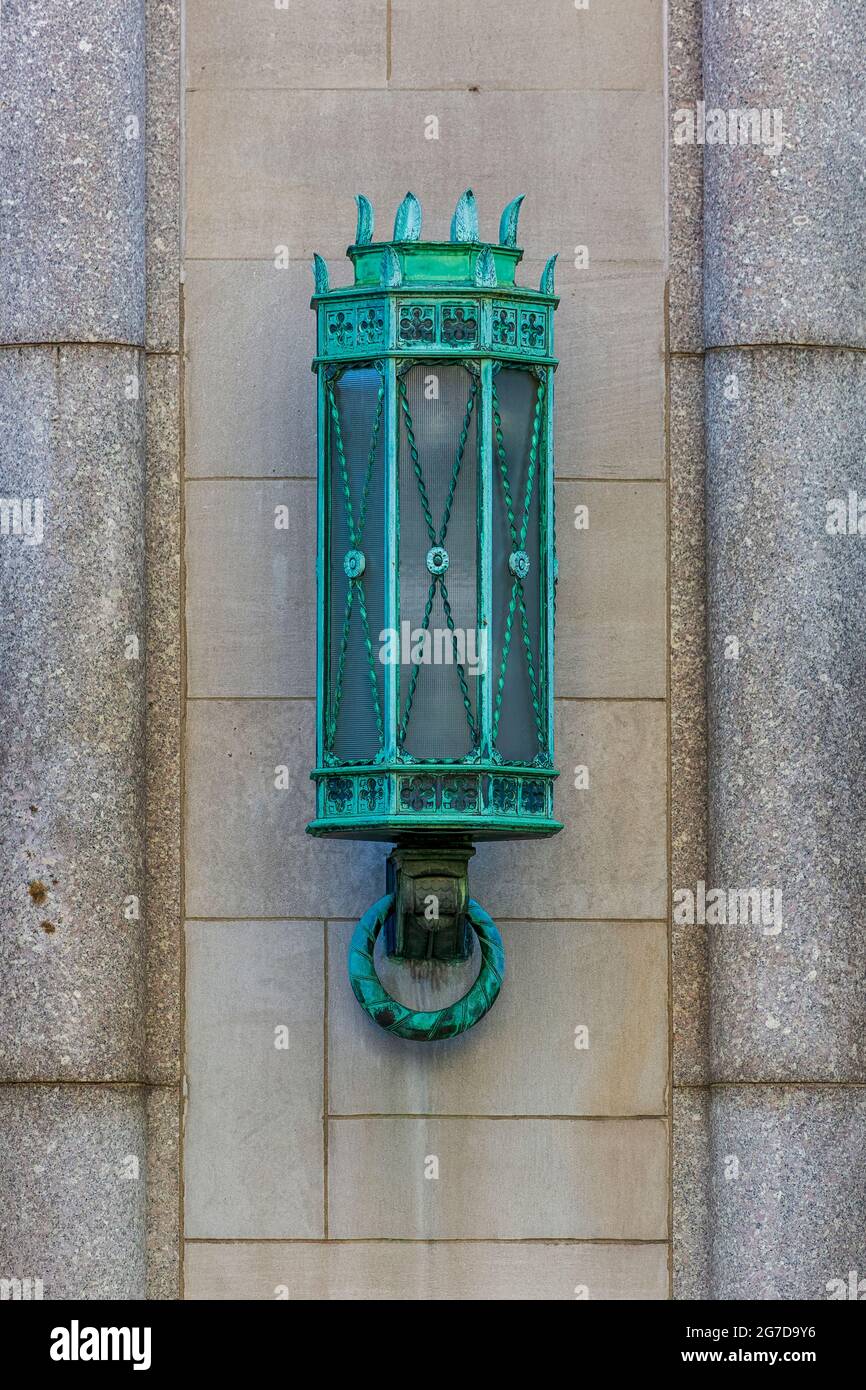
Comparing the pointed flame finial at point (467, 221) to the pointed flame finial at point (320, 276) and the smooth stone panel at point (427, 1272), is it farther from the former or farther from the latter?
the smooth stone panel at point (427, 1272)

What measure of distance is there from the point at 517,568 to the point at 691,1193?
9.54 feet

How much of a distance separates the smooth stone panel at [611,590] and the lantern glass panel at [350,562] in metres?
1.16

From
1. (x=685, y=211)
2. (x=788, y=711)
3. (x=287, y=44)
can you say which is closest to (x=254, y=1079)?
(x=788, y=711)

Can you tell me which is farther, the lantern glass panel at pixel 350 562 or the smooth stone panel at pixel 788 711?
the smooth stone panel at pixel 788 711

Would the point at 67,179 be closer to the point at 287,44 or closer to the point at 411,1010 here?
the point at 287,44

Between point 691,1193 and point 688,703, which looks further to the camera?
point 688,703

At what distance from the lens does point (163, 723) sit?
12.1 meters

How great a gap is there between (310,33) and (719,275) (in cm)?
226

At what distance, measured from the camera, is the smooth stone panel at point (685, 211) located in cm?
1235

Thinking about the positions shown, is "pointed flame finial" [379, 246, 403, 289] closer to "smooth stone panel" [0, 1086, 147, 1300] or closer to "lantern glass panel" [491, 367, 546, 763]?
"lantern glass panel" [491, 367, 546, 763]

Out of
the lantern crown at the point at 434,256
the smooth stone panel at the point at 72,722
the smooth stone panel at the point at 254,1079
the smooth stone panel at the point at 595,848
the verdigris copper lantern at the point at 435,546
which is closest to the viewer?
the verdigris copper lantern at the point at 435,546

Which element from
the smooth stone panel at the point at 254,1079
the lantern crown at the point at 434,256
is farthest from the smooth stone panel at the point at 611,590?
the smooth stone panel at the point at 254,1079

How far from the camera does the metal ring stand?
11.7 meters

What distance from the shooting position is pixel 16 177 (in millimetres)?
12109
